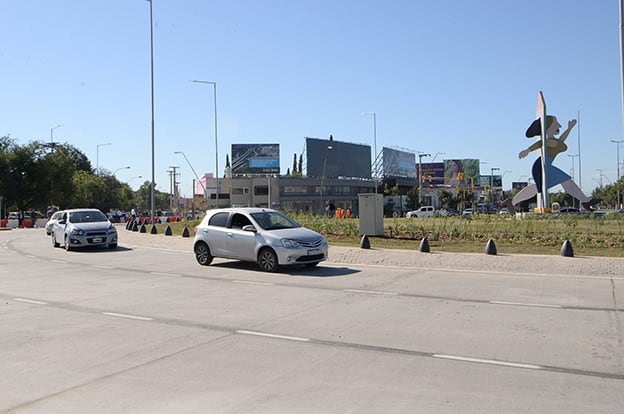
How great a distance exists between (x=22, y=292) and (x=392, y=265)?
9500 mm

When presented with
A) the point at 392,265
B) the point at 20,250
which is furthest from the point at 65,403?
the point at 20,250

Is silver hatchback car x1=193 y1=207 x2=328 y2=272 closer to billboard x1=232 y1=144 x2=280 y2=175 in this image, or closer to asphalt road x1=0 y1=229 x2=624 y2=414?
asphalt road x1=0 y1=229 x2=624 y2=414

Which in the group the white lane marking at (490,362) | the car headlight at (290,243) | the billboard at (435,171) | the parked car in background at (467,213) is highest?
the billboard at (435,171)

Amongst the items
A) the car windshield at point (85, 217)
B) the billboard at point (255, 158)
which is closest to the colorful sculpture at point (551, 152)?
the car windshield at point (85, 217)

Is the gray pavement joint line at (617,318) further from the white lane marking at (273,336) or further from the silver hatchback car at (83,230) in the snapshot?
the silver hatchback car at (83,230)

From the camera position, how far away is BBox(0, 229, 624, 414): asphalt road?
18.2 ft

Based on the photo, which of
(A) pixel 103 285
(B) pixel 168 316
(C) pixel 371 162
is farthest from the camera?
(C) pixel 371 162

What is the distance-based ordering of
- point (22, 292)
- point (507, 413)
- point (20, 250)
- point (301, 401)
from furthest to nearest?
point (20, 250) → point (22, 292) → point (301, 401) → point (507, 413)

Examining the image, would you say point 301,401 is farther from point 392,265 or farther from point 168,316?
point 392,265

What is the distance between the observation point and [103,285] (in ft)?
44.2

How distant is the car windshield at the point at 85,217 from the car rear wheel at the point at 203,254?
29.3ft

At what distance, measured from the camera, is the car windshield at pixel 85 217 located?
2444 cm

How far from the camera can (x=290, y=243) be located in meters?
15.2

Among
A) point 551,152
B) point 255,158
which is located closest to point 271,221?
point 551,152
